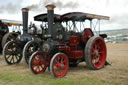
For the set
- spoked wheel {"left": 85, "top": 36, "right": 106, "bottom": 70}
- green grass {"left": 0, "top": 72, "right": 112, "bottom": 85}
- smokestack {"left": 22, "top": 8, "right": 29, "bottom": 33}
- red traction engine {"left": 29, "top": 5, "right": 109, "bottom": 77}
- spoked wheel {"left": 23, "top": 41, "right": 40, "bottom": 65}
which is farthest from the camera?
smokestack {"left": 22, "top": 8, "right": 29, "bottom": 33}

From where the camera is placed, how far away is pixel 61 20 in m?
6.70

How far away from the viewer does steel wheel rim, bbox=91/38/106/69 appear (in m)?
6.23

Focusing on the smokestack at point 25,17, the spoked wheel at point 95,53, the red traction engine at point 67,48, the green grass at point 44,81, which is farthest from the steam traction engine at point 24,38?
the green grass at point 44,81

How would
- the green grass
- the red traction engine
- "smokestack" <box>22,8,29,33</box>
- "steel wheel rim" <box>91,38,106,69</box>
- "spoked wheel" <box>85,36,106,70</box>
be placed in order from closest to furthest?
1. the green grass
2. the red traction engine
3. "spoked wheel" <box>85,36,106,70</box>
4. "steel wheel rim" <box>91,38,106,69</box>
5. "smokestack" <box>22,8,29,33</box>

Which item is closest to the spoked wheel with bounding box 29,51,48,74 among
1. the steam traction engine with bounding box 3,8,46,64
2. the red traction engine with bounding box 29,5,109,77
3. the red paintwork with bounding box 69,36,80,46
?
the red traction engine with bounding box 29,5,109,77

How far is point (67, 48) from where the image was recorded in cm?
558

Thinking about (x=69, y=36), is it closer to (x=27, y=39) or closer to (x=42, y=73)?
(x=42, y=73)

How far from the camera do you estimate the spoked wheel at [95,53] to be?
19.2 ft

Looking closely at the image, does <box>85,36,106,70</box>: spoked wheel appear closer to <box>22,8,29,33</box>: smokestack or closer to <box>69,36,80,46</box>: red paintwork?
<box>69,36,80,46</box>: red paintwork

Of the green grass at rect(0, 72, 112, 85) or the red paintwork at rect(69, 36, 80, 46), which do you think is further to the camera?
the red paintwork at rect(69, 36, 80, 46)

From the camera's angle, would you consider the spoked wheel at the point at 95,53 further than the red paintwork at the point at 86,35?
No

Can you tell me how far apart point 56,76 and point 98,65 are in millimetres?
2031

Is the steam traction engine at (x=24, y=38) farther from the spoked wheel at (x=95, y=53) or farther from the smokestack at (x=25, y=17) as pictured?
the spoked wheel at (x=95, y=53)

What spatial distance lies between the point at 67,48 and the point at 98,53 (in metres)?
1.47
